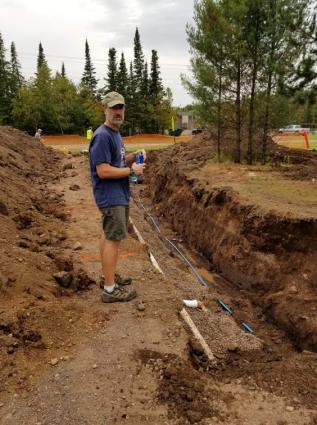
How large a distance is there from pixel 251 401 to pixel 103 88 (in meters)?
58.7

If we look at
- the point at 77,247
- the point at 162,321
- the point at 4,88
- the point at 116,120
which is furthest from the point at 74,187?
the point at 4,88

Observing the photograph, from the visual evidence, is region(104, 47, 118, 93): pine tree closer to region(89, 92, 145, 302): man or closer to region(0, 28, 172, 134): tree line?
region(0, 28, 172, 134): tree line

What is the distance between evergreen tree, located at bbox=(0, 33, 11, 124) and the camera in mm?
52156

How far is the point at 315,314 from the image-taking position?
5.97 m

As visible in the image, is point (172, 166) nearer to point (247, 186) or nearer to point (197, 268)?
point (247, 186)

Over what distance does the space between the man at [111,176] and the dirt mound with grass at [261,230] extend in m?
3.00

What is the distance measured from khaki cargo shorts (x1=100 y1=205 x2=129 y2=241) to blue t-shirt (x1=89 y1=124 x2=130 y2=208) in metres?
0.07

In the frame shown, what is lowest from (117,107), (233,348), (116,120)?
(233,348)

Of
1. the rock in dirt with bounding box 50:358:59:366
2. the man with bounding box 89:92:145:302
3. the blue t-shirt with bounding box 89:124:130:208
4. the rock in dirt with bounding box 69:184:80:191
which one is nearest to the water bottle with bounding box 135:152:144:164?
the man with bounding box 89:92:145:302

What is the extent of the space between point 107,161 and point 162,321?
6.09 ft

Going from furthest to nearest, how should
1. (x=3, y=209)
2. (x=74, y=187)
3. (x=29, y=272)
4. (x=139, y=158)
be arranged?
1. (x=74, y=187)
2. (x=3, y=209)
3. (x=29, y=272)
4. (x=139, y=158)

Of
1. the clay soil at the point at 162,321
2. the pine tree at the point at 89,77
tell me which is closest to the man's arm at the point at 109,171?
the clay soil at the point at 162,321

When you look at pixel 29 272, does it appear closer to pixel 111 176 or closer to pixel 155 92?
pixel 111 176

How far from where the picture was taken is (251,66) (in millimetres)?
13492
